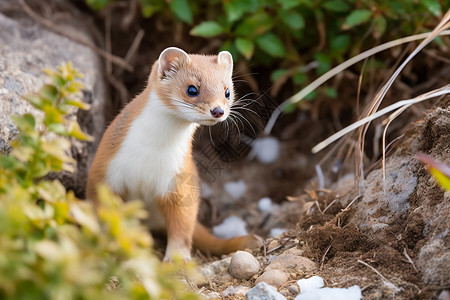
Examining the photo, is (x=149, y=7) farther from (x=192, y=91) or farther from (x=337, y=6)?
(x=192, y=91)

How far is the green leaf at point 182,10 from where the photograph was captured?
3.58 m

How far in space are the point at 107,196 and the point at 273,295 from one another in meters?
0.82

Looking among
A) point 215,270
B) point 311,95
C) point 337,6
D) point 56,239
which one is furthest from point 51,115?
point 337,6

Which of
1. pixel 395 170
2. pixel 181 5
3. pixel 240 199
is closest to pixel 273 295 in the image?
pixel 395 170

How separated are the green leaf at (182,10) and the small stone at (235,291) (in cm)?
207

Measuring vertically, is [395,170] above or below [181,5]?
below

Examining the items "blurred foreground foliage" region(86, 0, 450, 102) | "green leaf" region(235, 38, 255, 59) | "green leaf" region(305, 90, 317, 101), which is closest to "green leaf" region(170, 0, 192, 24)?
"blurred foreground foliage" region(86, 0, 450, 102)

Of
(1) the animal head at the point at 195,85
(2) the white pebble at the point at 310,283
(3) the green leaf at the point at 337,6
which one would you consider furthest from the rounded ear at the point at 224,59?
(3) the green leaf at the point at 337,6

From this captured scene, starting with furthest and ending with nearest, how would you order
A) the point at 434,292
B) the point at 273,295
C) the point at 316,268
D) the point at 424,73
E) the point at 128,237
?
the point at 424,73 → the point at 316,268 → the point at 273,295 → the point at 434,292 → the point at 128,237

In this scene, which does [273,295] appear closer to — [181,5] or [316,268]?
[316,268]

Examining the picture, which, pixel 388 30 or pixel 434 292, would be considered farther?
pixel 388 30

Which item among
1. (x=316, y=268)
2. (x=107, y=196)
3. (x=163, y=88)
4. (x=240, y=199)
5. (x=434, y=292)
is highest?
(x=107, y=196)

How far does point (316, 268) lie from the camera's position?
7.18ft

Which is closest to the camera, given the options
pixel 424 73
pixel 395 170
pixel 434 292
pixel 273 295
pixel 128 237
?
pixel 128 237
